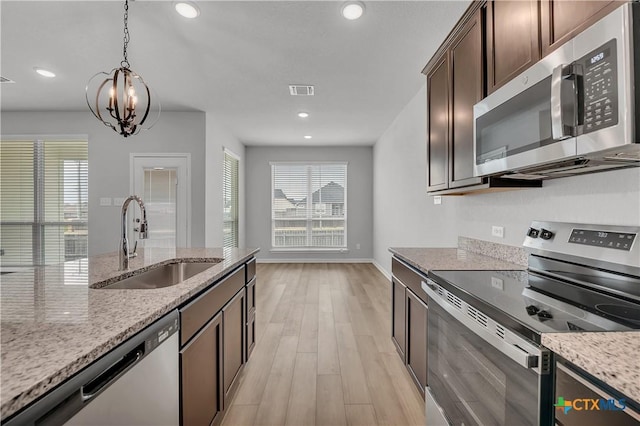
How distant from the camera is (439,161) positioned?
7.95ft

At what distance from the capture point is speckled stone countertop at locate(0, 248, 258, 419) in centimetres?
62

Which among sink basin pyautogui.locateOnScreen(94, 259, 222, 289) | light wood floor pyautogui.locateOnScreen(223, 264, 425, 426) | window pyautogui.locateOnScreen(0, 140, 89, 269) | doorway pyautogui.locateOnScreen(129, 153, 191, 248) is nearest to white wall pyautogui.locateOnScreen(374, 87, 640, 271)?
light wood floor pyautogui.locateOnScreen(223, 264, 425, 426)

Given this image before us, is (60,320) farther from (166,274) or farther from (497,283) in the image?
(497,283)

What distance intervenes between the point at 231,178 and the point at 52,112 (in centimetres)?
286

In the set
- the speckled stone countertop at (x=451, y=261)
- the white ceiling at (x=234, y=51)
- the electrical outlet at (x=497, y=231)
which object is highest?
the white ceiling at (x=234, y=51)

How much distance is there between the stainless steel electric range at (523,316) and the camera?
2.97 feet

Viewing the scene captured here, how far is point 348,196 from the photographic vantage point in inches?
280

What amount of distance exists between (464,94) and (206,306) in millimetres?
2017

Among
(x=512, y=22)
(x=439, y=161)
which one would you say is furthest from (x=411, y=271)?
(x=512, y=22)

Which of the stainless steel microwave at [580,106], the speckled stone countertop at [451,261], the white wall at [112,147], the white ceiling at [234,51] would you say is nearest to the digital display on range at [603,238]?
the stainless steel microwave at [580,106]

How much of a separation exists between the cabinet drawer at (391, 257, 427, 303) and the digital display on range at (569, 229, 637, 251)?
29.9 inches

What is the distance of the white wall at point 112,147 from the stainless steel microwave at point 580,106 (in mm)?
4166

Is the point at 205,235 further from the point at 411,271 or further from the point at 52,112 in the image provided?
the point at 411,271

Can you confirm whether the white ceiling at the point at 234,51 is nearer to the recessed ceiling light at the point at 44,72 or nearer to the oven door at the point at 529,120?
the recessed ceiling light at the point at 44,72
